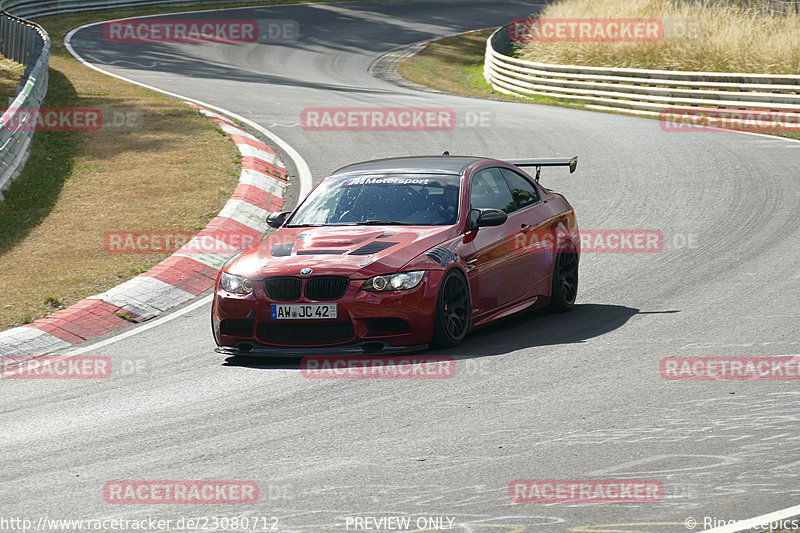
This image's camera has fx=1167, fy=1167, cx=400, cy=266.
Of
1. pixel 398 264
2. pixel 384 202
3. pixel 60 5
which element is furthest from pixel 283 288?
pixel 60 5

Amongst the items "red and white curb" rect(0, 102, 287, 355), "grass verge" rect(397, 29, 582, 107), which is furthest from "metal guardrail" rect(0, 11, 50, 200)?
"grass verge" rect(397, 29, 582, 107)

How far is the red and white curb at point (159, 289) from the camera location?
1034 centimetres

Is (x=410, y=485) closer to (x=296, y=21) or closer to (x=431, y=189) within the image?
(x=431, y=189)

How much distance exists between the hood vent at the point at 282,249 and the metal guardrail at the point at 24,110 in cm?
758

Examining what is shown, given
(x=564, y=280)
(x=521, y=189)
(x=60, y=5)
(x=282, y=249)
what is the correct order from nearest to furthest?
(x=282, y=249) < (x=564, y=280) < (x=521, y=189) < (x=60, y=5)

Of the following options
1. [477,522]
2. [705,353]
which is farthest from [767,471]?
[705,353]

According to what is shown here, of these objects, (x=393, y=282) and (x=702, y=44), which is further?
(x=702, y=44)

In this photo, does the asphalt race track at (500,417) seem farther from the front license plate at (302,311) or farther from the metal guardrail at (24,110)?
the metal guardrail at (24,110)

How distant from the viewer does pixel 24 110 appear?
17.9m

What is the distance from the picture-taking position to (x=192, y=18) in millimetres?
44656

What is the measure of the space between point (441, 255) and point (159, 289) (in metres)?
4.03

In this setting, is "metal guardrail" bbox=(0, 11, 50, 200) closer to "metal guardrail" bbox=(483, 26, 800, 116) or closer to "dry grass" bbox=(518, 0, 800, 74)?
"metal guardrail" bbox=(483, 26, 800, 116)

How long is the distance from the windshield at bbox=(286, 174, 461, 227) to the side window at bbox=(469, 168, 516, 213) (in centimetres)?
21

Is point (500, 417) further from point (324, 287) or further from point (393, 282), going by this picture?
point (324, 287)
